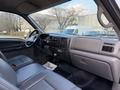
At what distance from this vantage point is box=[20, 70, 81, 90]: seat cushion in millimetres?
1573

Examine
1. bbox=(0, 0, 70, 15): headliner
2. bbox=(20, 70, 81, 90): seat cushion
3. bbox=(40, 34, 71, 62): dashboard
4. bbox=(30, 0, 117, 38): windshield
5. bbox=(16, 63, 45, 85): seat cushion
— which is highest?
Result: bbox=(0, 0, 70, 15): headliner

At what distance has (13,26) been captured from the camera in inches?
128

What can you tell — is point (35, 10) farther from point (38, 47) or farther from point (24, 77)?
point (24, 77)

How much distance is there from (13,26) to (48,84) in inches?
74.2

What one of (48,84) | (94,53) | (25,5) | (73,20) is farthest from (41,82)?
(25,5)

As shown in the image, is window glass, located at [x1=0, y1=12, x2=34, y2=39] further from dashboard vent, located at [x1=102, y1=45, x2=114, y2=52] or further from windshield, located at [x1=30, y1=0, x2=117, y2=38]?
dashboard vent, located at [x1=102, y1=45, x2=114, y2=52]

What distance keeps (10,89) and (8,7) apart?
6.94ft

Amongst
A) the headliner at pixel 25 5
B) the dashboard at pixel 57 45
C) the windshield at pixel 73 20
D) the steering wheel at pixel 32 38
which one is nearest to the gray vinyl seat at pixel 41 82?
the dashboard at pixel 57 45

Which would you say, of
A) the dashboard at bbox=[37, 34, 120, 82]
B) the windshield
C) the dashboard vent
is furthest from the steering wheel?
the dashboard vent

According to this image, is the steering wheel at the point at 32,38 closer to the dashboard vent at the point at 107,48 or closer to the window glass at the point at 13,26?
the window glass at the point at 13,26

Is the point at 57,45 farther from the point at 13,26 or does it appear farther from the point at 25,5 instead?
the point at 13,26

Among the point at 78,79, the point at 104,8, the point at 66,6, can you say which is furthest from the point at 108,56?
the point at 66,6

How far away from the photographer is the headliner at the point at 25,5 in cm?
260

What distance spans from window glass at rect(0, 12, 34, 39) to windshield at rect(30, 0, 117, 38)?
22cm
